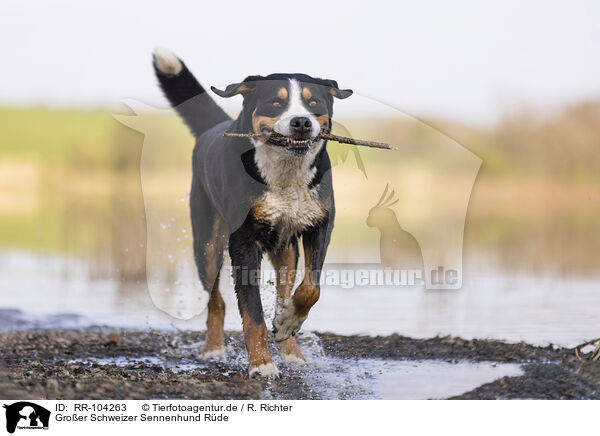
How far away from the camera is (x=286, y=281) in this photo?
570 cm

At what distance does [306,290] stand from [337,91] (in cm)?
133

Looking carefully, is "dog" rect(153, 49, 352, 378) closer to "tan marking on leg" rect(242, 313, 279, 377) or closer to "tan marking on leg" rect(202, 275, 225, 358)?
"tan marking on leg" rect(242, 313, 279, 377)

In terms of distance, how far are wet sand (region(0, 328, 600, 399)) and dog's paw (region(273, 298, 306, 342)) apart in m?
0.31

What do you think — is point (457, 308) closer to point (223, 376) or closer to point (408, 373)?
point (408, 373)

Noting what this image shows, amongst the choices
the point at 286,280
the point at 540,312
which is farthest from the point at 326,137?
the point at 540,312

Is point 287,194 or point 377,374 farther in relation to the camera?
point 377,374

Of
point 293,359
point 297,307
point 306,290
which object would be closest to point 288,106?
point 306,290

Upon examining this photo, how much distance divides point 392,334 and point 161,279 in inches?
80.8

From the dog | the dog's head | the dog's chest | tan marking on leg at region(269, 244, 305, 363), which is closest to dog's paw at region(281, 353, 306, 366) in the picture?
tan marking on leg at region(269, 244, 305, 363)

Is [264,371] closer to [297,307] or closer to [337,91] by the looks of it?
[297,307]

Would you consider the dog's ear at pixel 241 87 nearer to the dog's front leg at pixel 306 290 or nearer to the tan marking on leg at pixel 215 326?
the dog's front leg at pixel 306 290

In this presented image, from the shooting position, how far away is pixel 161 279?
6.51m
